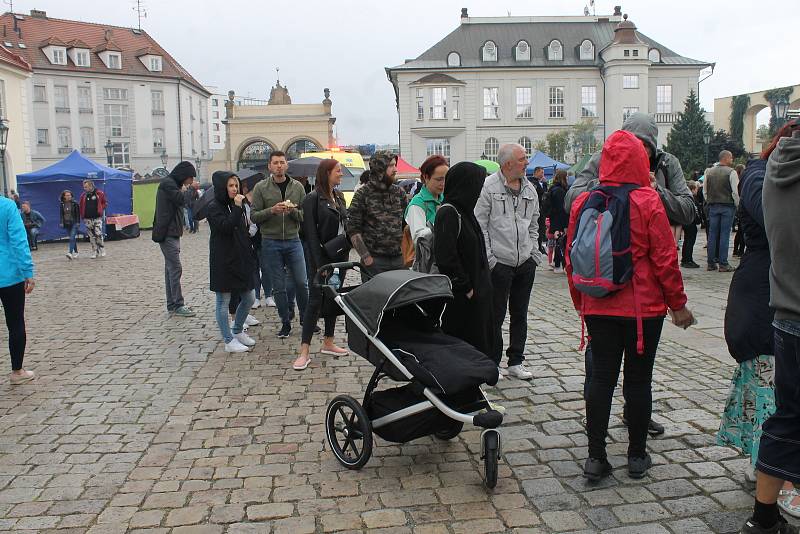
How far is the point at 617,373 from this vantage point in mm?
3984

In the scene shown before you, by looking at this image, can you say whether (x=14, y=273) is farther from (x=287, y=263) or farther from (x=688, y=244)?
(x=688, y=244)

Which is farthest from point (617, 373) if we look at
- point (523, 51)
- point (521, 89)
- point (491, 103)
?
point (523, 51)

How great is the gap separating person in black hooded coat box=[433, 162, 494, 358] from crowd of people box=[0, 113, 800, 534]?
0.01 metres

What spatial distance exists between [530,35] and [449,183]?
62533mm

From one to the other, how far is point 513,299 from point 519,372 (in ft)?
2.08

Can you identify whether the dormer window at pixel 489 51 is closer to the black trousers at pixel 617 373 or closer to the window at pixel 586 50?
the window at pixel 586 50

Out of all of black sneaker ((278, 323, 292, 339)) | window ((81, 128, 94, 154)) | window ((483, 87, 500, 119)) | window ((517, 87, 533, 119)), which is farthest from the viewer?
window ((81, 128, 94, 154))

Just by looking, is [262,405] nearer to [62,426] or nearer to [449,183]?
[62,426]

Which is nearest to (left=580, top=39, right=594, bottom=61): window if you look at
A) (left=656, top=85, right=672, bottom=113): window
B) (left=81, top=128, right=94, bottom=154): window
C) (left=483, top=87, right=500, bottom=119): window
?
(left=656, top=85, right=672, bottom=113): window

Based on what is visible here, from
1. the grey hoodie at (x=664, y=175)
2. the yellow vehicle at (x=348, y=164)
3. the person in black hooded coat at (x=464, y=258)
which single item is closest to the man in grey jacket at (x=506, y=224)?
the person in black hooded coat at (x=464, y=258)

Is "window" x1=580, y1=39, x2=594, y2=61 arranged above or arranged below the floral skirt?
above

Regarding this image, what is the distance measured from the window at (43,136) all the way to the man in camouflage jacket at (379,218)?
6448cm

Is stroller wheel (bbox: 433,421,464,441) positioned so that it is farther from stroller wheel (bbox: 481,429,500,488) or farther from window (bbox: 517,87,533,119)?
window (bbox: 517,87,533,119)

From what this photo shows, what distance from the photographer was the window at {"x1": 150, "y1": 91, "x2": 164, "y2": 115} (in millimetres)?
67062
